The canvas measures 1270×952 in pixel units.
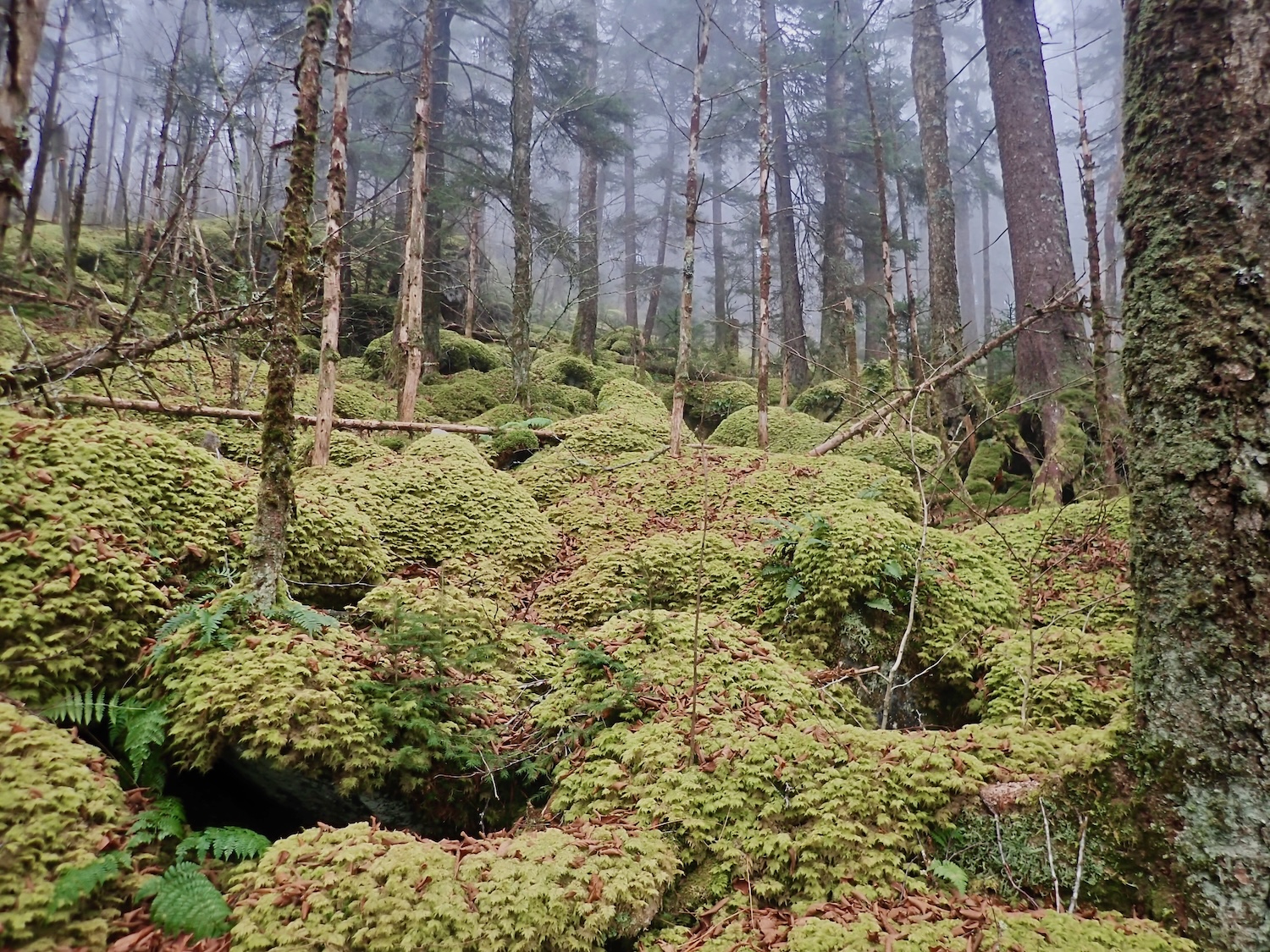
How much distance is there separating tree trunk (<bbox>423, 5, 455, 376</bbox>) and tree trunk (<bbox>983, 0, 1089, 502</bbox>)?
9.78 meters

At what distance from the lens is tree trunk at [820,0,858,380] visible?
53.4 feet

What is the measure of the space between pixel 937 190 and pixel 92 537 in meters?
12.0

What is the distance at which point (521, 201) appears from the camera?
501 inches

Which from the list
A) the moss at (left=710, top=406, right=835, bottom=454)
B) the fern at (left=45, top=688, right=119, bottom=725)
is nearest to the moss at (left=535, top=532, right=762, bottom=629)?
the fern at (left=45, top=688, right=119, bottom=725)

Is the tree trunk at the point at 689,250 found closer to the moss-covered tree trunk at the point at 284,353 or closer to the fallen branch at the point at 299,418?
the fallen branch at the point at 299,418

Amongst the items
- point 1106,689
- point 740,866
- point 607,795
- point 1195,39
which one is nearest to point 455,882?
point 607,795

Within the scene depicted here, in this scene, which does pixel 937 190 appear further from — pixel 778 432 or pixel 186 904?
pixel 186 904

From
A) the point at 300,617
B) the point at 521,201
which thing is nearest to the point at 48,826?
the point at 300,617

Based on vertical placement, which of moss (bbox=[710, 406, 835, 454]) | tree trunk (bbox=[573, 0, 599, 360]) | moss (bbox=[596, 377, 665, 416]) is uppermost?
tree trunk (bbox=[573, 0, 599, 360])

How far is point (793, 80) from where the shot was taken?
1923 centimetres

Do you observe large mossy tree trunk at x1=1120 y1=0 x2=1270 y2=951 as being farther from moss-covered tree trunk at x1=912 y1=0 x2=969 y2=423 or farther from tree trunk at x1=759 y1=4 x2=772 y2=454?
moss-covered tree trunk at x1=912 y1=0 x2=969 y2=423

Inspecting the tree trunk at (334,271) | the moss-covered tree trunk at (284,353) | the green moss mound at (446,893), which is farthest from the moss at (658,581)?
the tree trunk at (334,271)

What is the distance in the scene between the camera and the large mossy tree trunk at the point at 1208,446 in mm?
2152

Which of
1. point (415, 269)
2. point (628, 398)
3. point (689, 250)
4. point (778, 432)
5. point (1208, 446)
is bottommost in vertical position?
point (1208, 446)
